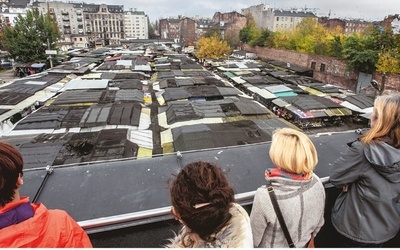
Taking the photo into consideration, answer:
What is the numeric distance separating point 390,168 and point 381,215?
418 millimetres

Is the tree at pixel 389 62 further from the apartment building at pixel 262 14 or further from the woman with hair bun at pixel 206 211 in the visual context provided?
the apartment building at pixel 262 14

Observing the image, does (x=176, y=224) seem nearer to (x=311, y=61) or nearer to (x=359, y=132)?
(x=359, y=132)

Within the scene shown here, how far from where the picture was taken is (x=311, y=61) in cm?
2994

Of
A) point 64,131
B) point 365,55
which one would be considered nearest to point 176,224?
point 64,131

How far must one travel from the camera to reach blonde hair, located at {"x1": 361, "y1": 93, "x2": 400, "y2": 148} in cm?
186

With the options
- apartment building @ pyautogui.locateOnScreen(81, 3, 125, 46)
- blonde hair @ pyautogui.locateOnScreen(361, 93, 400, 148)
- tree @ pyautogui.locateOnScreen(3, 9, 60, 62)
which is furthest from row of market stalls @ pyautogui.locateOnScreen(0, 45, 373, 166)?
apartment building @ pyautogui.locateOnScreen(81, 3, 125, 46)

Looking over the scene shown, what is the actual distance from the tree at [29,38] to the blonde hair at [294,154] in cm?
3912

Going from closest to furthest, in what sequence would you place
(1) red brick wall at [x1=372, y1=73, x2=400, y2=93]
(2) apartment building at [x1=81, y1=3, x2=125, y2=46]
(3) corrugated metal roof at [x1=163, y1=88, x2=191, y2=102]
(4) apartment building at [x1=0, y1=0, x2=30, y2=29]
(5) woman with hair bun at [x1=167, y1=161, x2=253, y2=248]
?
(5) woman with hair bun at [x1=167, y1=161, x2=253, y2=248] → (3) corrugated metal roof at [x1=163, y1=88, x2=191, y2=102] → (1) red brick wall at [x1=372, y1=73, x2=400, y2=93] → (4) apartment building at [x1=0, y1=0, x2=30, y2=29] → (2) apartment building at [x1=81, y1=3, x2=125, y2=46]

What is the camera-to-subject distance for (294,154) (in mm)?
1691

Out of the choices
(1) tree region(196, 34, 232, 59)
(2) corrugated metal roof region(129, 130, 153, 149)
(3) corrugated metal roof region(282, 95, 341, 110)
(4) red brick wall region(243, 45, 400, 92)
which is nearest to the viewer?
(2) corrugated metal roof region(129, 130, 153, 149)

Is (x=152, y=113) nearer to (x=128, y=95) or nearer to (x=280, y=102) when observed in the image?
(x=128, y=95)

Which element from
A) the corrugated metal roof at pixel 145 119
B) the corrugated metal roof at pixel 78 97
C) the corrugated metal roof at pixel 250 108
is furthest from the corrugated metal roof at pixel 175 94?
the corrugated metal roof at pixel 78 97

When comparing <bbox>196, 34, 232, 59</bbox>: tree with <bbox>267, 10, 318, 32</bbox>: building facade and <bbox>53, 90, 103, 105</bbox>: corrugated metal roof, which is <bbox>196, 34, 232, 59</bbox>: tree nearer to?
<bbox>267, 10, 318, 32</bbox>: building facade

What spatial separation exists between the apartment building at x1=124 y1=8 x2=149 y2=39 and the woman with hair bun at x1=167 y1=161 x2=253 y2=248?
9623 cm
